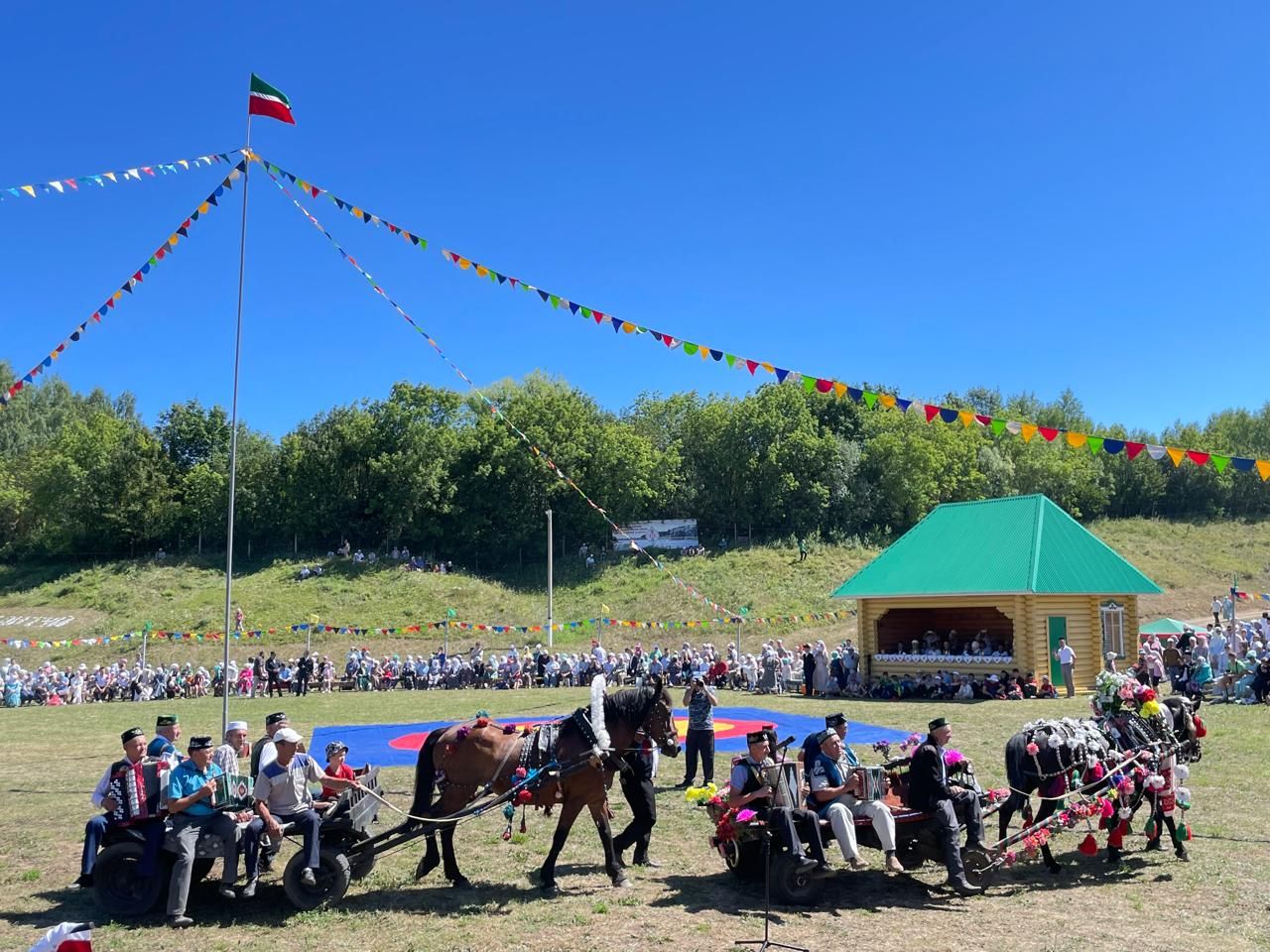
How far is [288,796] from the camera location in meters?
8.03

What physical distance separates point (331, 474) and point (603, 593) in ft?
69.4

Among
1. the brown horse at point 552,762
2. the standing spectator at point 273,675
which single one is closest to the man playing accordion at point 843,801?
the brown horse at point 552,762

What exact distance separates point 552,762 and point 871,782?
9.39 feet

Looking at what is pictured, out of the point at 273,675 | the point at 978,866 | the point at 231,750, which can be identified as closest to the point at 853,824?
the point at 978,866

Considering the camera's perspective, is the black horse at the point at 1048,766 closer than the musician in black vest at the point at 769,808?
No

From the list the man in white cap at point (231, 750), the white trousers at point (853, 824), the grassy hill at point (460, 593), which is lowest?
the white trousers at point (853, 824)

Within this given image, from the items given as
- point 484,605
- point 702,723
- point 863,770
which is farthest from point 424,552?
point 863,770

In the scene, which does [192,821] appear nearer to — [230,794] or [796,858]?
[230,794]

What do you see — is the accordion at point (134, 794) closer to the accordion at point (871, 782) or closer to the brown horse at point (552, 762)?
the brown horse at point (552, 762)

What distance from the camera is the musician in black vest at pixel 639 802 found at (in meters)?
8.99

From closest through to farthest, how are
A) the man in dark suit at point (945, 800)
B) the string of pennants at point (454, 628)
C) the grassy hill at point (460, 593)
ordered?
1. the man in dark suit at point (945, 800)
2. the string of pennants at point (454, 628)
3. the grassy hill at point (460, 593)

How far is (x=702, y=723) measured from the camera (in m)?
13.1

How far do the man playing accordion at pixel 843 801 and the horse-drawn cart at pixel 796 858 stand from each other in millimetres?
96

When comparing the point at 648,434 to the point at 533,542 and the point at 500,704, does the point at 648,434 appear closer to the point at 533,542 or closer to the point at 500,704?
the point at 533,542
